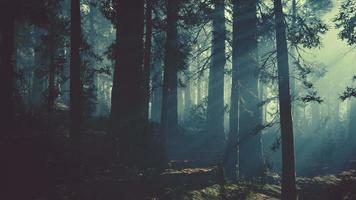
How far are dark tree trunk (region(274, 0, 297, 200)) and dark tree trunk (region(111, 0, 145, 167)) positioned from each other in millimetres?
4354

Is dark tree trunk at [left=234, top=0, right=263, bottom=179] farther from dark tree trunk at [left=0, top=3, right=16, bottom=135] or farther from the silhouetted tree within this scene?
dark tree trunk at [left=0, top=3, right=16, bottom=135]

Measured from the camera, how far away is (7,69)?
15758 mm

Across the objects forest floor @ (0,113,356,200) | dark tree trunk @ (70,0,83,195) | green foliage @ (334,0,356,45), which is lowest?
forest floor @ (0,113,356,200)

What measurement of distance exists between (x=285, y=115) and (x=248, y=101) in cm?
581

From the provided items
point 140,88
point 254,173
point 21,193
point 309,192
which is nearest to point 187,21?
point 140,88

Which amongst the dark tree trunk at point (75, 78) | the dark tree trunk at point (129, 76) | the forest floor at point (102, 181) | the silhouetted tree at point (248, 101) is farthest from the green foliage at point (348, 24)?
the dark tree trunk at point (75, 78)

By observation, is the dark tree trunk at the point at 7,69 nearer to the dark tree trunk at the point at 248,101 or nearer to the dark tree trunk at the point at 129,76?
the dark tree trunk at the point at 129,76

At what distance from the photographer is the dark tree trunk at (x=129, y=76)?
39.5 feet

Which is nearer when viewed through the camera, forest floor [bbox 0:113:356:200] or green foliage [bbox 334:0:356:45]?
forest floor [bbox 0:113:356:200]

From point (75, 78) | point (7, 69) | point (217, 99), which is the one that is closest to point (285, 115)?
point (75, 78)

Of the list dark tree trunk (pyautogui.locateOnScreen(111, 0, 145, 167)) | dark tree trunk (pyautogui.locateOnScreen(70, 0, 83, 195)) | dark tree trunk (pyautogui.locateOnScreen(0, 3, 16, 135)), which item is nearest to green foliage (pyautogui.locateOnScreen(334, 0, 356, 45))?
dark tree trunk (pyautogui.locateOnScreen(111, 0, 145, 167))

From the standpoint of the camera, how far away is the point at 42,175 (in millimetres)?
9750

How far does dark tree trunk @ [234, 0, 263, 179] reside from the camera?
1634 cm

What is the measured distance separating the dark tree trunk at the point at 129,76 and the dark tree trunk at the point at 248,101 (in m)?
5.31
